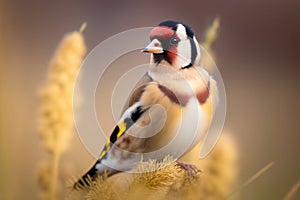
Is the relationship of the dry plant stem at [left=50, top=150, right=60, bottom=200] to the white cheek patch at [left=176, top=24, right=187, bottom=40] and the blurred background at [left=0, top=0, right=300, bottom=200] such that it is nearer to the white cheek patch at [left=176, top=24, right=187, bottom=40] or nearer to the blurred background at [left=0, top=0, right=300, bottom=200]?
the blurred background at [left=0, top=0, right=300, bottom=200]

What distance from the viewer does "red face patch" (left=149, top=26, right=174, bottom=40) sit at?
1.18m

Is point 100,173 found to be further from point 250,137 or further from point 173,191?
point 250,137

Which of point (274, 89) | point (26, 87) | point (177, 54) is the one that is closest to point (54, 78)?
point (26, 87)

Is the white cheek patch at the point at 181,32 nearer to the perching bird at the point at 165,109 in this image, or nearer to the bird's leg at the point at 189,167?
the perching bird at the point at 165,109

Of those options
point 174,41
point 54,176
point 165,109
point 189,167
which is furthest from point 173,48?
point 54,176

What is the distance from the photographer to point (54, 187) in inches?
44.4

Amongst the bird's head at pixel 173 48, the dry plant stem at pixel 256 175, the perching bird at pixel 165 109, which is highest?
the bird's head at pixel 173 48

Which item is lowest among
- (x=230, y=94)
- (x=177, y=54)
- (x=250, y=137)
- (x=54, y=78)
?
(x=250, y=137)

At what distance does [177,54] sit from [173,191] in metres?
0.28

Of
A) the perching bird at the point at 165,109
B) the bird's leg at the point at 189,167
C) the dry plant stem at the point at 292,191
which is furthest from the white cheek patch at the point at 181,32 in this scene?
the dry plant stem at the point at 292,191

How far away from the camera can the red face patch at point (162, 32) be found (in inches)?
46.5

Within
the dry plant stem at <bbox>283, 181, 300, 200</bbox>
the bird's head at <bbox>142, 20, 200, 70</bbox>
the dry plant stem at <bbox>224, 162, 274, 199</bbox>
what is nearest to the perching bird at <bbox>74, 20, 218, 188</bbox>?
the bird's head at <bbox>142, 20, 200, 70</bbox>

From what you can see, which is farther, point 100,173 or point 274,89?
point 274,89

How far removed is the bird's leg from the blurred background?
0.12 m
